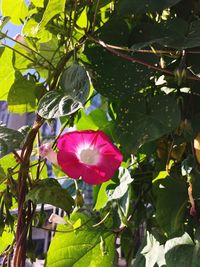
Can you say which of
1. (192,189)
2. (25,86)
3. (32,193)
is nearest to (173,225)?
(192,189)

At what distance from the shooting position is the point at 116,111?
2.00 feet

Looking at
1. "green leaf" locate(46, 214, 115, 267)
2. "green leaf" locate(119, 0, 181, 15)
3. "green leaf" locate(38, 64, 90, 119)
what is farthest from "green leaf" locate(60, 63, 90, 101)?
"green leaf" locate(46, 214, 115, 267)

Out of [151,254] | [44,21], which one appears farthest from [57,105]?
[151,254]

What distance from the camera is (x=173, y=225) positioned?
57 cm

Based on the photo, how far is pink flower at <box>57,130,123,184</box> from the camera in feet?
1.75

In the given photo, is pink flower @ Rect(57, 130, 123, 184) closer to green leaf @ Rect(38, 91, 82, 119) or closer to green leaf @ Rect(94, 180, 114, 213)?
green leaf @ Rect(38, 91, 82, 119)

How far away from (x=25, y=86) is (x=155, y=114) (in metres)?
0.23

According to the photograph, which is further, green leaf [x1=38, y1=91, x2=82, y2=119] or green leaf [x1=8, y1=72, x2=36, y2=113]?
green leaf [x1=8, y1=72, x2=36, y2=113]

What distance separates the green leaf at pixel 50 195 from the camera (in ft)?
1.70

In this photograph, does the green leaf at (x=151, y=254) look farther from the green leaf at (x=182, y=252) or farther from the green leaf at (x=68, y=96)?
the green leaf at (x=68, y=96)

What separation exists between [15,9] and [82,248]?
370 mm

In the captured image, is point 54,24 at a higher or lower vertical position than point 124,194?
higher

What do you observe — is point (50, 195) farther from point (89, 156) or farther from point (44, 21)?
point (44, 21)

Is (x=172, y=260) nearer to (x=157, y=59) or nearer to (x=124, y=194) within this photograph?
(x=124, y=194)
